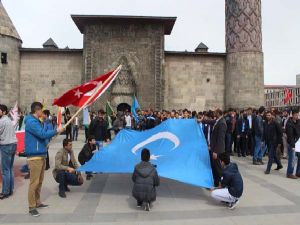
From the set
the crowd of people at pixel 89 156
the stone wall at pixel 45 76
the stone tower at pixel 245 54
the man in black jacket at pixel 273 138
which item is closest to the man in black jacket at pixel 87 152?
the crowd of people at pixel 89 156

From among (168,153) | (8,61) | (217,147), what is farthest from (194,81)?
(168,153)

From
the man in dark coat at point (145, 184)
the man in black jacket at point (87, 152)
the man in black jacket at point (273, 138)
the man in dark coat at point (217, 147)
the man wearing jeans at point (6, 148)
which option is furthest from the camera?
the man in black jacket at point (273, 138)

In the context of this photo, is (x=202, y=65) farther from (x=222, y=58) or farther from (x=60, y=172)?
(x=60, y=172)

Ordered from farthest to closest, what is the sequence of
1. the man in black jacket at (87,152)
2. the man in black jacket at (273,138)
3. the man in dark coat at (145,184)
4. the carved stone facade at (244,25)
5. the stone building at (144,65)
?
the stone building at (144,65), the carved stone facade at (244,25), the man in black jacket at (273,138), the man in black jacket at (87,152), the man in dark coat at (145,184)

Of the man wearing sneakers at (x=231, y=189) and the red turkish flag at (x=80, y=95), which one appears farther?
the red turkish flag at (x=80, y=95)

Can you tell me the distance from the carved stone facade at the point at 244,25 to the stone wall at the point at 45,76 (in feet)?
45.2

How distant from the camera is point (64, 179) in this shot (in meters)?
7.52

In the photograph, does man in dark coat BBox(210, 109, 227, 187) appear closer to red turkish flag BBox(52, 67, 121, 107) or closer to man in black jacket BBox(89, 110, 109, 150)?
red turkish flag BBox(52, 67, 121, 107)

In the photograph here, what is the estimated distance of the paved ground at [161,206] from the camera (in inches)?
228

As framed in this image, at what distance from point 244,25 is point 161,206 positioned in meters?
26.0

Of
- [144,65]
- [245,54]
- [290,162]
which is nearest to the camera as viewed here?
[290,162]

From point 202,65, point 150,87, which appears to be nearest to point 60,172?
point 150,87

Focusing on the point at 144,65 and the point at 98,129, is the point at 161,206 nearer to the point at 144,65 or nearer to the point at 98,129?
the point at 98,129

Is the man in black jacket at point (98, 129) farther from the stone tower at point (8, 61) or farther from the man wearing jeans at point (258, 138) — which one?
the stone tower at point (8, 61)
